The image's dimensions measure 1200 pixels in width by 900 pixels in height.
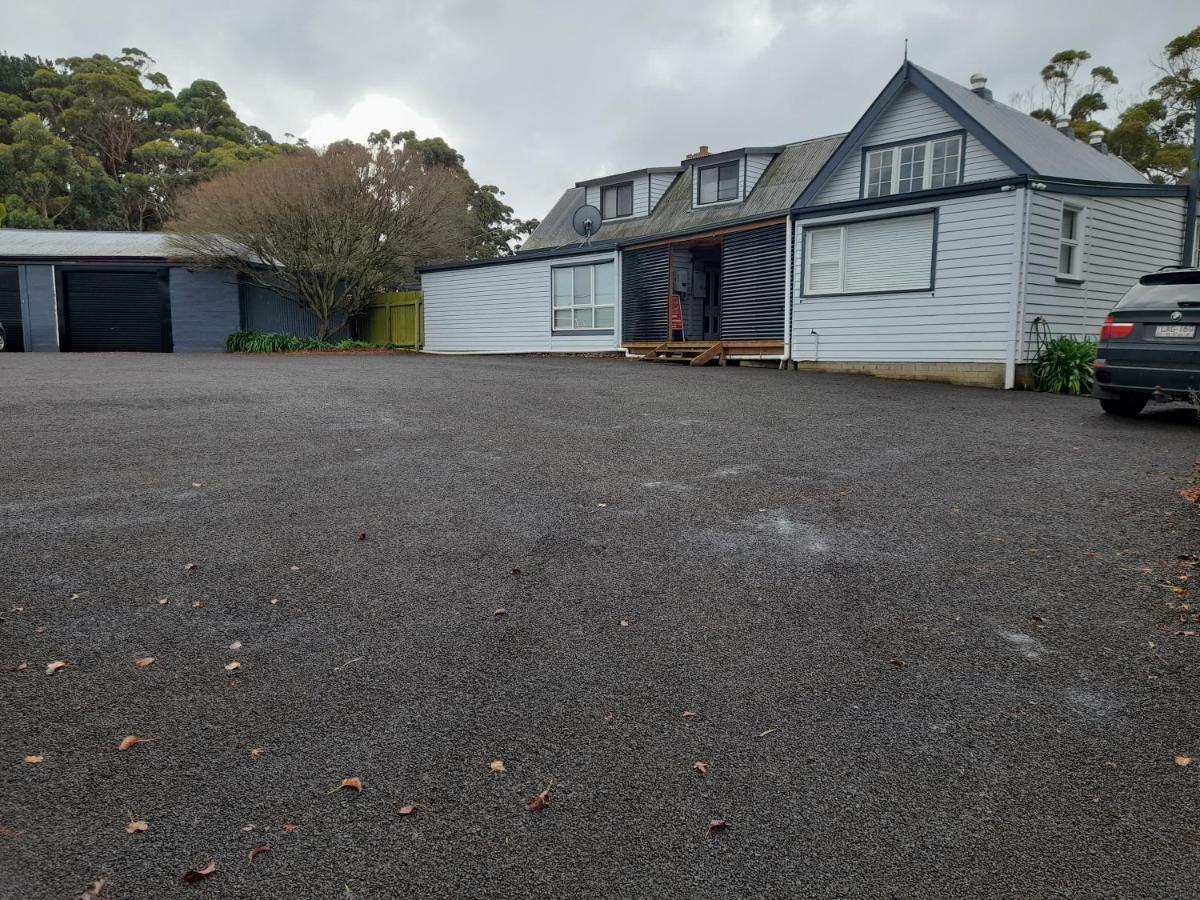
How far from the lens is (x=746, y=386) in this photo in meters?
12.6

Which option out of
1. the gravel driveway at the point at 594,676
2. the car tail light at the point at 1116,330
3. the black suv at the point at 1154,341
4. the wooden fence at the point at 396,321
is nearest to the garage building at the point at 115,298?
the wooden fence at the point at 396,321

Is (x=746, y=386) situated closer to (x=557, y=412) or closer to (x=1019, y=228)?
(x=557, y=412)

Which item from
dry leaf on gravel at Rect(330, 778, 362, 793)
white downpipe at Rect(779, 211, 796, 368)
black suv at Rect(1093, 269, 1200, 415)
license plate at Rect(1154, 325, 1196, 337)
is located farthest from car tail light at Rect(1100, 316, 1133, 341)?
dry leaf on gravel at Rect(330, 778, 362, 793)

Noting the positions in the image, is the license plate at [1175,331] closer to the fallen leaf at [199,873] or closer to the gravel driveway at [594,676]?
the gravel driveway at [594,676]

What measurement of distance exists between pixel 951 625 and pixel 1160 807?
4.16ft

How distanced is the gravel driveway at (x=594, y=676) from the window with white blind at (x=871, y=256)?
8498 millimetres

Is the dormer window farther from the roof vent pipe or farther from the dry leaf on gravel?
the dry leaf on gravel

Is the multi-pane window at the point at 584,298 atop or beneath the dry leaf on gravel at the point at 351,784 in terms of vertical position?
atop

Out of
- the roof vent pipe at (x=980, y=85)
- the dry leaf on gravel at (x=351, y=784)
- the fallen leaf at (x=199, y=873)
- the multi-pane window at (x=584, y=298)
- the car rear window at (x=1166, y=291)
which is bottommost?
the fallen leaf at (x=199, y=873)

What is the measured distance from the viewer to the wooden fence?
24.7m

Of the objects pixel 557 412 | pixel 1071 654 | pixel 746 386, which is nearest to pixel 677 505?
pixel 1071 654

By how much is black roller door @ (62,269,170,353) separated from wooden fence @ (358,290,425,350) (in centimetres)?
576

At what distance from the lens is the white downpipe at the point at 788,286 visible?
16.3 m

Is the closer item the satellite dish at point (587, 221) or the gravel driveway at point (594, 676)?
the gravel driveway at point (594, 676)
